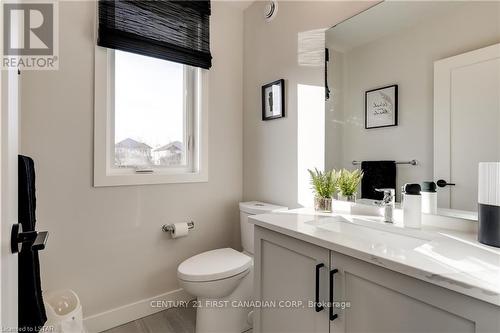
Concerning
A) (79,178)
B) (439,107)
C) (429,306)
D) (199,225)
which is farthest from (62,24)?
(429,306)

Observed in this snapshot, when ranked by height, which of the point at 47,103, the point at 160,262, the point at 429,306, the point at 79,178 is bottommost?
the point at 160,262

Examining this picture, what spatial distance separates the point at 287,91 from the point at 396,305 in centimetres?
142

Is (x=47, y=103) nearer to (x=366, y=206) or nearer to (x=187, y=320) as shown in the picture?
(x=187, y=320)

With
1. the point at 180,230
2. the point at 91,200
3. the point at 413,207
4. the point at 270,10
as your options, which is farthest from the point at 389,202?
the point at 91,200

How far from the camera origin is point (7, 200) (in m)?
0.62

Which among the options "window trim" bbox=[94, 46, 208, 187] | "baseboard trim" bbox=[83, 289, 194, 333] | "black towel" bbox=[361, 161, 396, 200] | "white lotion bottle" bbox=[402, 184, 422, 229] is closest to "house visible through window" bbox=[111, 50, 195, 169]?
"window trim" bbox=[94, 46, 208, 187]

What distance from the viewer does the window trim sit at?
65.9 inches

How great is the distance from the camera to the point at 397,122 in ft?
4.31

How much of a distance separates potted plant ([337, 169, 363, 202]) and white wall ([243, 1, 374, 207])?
6.9 inches

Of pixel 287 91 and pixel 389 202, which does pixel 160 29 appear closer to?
pixel 287 91

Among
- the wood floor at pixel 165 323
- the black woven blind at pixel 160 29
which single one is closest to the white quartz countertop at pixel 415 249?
the wood floor at pixel 165 323

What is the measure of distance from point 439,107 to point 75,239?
2047mm

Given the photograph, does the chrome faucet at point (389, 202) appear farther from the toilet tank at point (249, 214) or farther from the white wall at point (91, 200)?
the white wall at point (91, 200)

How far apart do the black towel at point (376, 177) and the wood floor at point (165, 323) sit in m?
1.38
